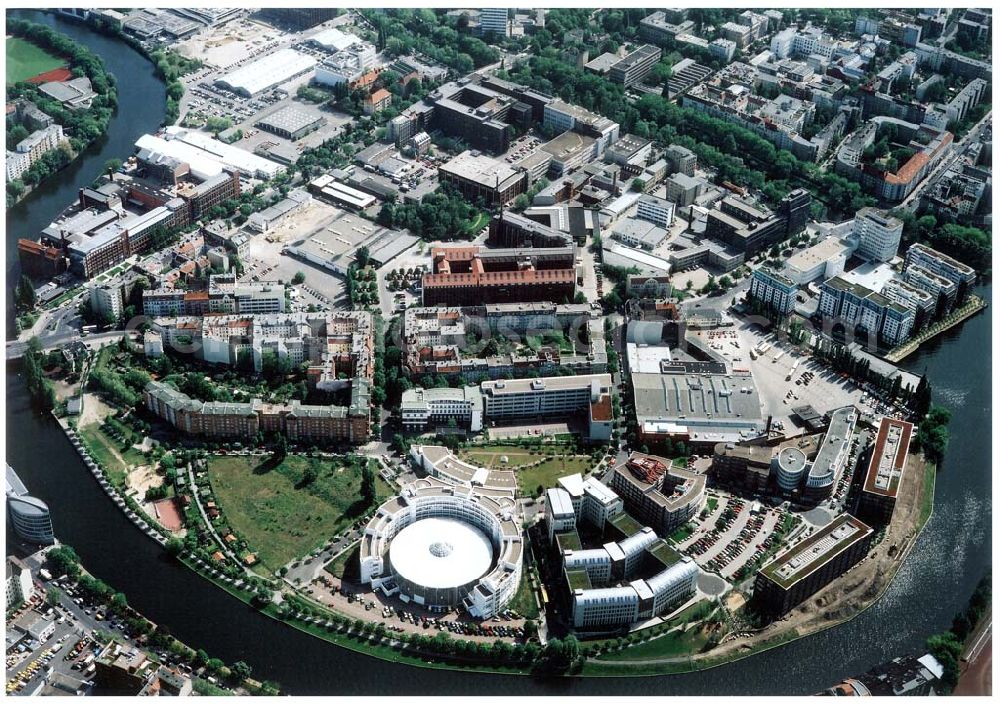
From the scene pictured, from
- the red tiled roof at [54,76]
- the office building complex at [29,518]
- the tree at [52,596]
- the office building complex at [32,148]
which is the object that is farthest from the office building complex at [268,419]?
the red tiled roof at [54,76]

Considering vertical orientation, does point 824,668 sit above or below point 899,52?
below

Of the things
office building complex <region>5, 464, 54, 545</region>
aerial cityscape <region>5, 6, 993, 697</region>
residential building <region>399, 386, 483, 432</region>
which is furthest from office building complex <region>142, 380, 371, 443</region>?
office building complex <region>5, 464, 54, 545</region>

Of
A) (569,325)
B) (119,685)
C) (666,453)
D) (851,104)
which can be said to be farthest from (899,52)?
(119,685)

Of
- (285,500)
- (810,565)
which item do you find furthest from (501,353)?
(810,565)

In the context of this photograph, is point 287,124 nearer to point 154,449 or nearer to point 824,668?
point 154,449

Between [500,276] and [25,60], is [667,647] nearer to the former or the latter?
[500,276]
